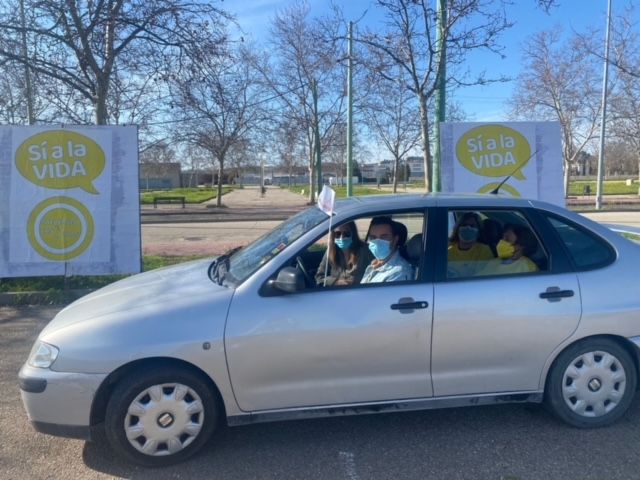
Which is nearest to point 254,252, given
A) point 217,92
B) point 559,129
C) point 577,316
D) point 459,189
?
point 577,316

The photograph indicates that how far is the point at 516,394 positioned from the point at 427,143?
677cm

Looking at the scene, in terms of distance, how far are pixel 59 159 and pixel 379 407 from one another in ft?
19.3

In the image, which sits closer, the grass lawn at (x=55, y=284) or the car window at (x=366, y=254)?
the car window at (x=366, y=254)

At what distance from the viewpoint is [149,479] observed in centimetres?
317

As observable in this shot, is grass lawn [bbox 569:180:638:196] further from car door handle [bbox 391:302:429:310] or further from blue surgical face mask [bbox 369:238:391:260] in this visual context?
car door handle [bbox 391:302:429:310]

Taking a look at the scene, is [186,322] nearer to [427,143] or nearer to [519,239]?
[519,239]

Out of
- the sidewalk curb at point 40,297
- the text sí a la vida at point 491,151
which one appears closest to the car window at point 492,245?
the text sí a la vida at point 491,151

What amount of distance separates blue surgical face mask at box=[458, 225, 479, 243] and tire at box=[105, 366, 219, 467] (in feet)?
7.36

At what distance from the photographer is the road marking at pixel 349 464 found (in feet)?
10.4

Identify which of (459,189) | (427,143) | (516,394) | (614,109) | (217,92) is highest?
(614,109)

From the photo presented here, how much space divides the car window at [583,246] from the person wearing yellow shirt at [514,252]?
0.69ft

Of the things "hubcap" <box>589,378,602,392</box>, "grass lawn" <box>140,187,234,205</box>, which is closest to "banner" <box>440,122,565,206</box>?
"hubcap" <box>589,378,602,392</box>

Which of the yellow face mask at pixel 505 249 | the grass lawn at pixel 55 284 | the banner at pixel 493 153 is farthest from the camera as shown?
the banner at pixel 493 153

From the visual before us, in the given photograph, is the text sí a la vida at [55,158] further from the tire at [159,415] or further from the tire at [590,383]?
the tire at [590,383]
